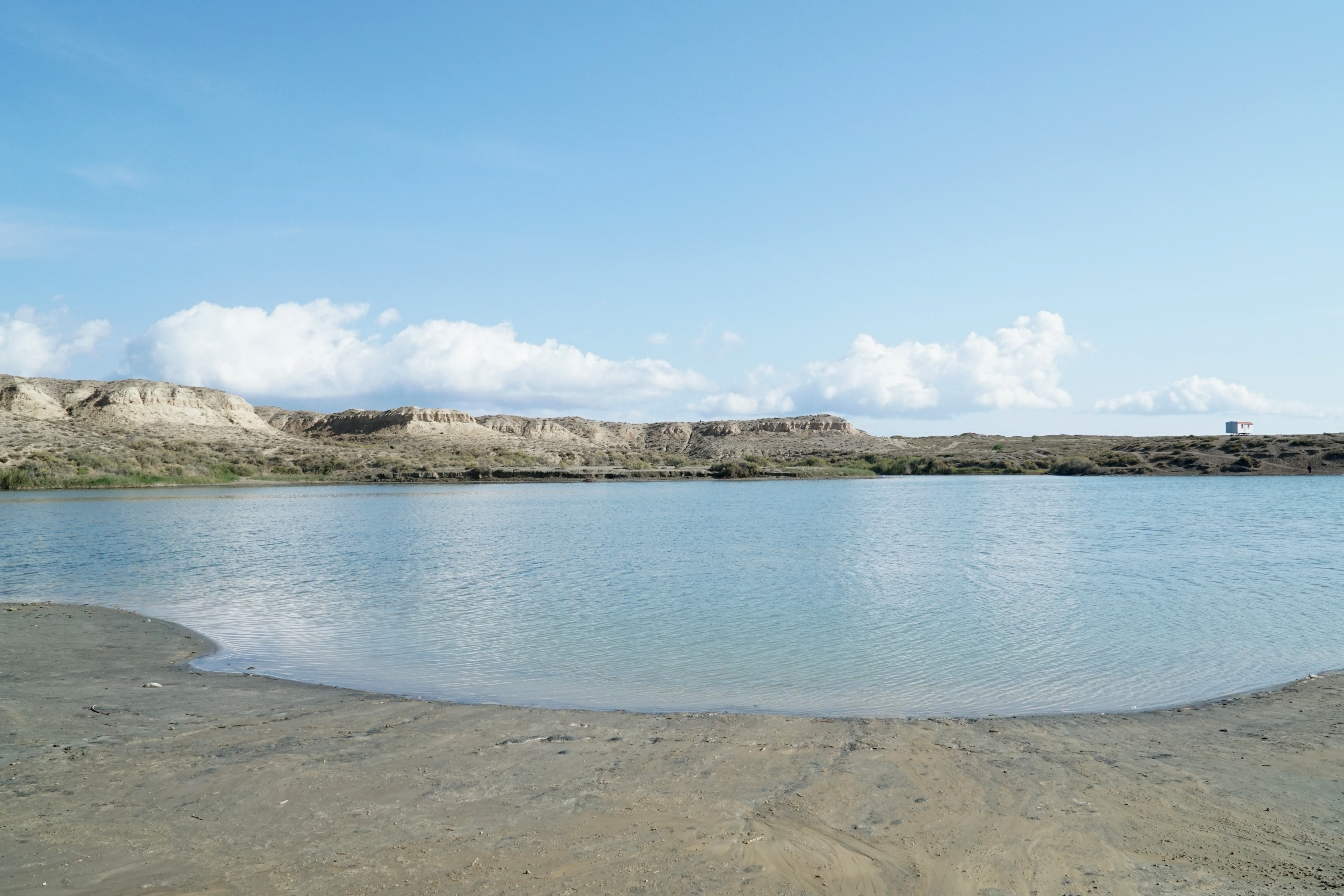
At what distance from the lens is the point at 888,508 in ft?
105

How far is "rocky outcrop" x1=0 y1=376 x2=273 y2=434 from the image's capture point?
61250 millimetres

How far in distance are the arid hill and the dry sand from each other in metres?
44.2

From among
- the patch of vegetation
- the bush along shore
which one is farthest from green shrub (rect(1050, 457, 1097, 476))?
the patch of vegetation

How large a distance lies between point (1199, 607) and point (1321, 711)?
515 cm

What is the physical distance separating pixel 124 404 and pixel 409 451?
74.5ft

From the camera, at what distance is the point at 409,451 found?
7206 centimetres

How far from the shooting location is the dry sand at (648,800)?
13.0ft

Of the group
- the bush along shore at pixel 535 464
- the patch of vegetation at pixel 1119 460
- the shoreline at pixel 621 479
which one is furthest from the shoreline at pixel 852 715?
the patch of vegetation at pixel 1119 460

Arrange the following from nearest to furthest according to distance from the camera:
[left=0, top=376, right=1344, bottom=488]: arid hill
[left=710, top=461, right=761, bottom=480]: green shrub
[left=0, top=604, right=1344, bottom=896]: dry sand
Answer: [left=0, top=604, right=1344, bottom=896]: dry sand < [left=0, top=376, right=1344, bottom=488]: arid hill < [left=710, top=461, right=761, bottom=480]: green shrub

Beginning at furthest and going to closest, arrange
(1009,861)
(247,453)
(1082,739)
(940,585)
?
(247,453)
(940,585)
(1082,739)
(1009,861)

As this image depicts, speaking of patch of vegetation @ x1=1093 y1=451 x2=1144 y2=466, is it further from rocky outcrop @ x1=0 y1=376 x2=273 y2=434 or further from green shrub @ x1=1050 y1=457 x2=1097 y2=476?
rocky outcrop @ x1=0 y1=376 x2=273 y2=434

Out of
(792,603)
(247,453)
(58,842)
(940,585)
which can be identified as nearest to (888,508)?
(940,585)

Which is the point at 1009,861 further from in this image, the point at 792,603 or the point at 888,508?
the point at 888,508

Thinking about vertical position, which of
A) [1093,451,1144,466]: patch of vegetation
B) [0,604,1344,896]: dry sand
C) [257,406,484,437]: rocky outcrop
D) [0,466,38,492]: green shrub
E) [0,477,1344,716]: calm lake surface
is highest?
[257,406,484,437]: rocky outcrop
